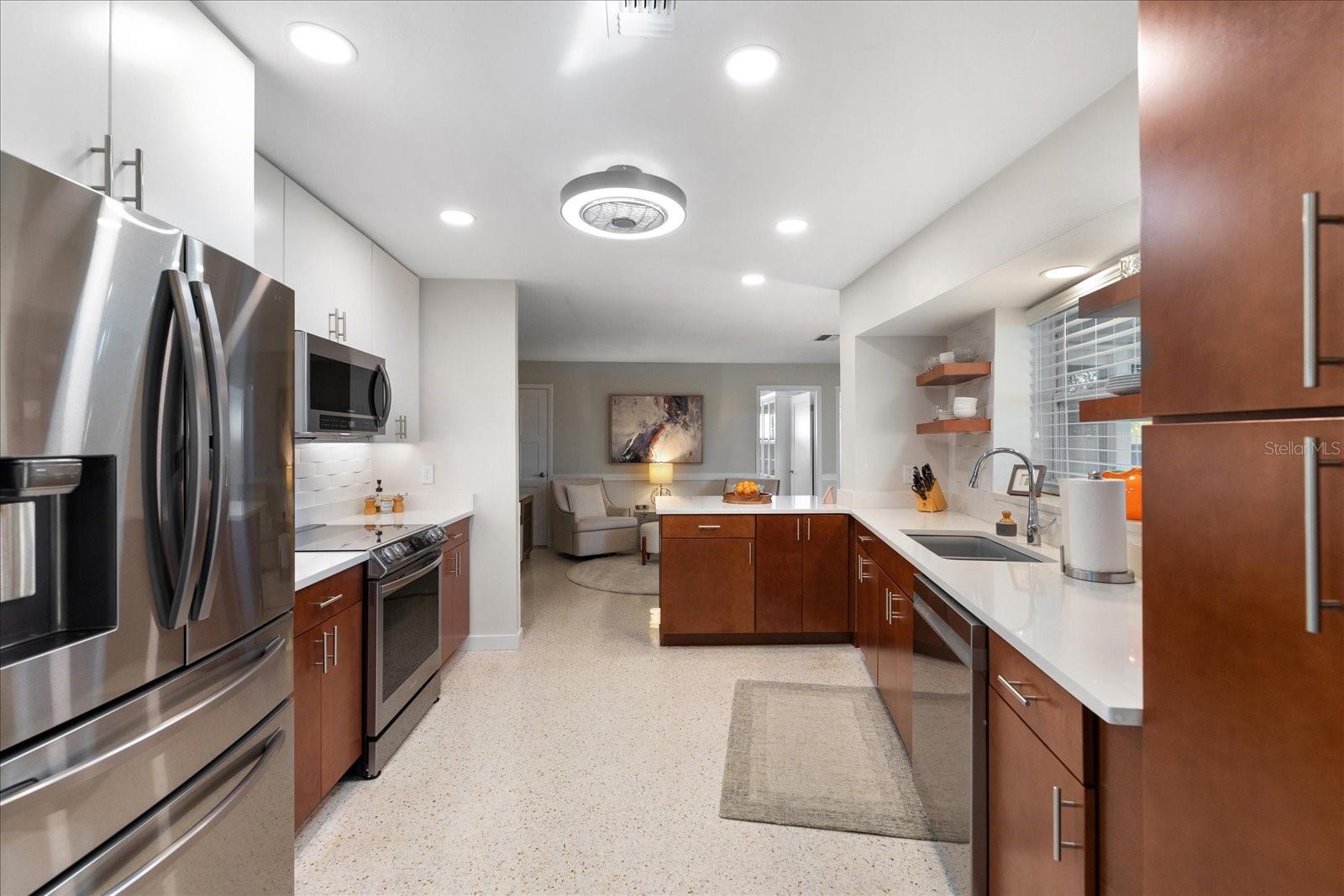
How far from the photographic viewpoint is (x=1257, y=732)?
72 centimetres

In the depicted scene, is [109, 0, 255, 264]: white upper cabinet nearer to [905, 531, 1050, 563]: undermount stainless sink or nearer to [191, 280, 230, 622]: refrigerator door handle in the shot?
[191, 280, 230, 622]: refrigerator door handle

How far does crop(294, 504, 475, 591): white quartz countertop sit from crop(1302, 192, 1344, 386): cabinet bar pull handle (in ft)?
6.96

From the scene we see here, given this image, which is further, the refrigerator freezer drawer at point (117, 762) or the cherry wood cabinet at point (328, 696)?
the cherry wood cabinet at point (328, 696)

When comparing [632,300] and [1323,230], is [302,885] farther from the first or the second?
[632,300]

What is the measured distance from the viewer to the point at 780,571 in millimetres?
3605

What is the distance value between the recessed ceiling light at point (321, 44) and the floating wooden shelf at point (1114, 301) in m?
2.11

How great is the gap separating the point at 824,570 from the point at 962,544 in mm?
978

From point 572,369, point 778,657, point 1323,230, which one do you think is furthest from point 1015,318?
point 572,369

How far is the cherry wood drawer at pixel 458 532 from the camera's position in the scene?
3.23 meters

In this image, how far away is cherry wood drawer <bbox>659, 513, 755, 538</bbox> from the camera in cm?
362

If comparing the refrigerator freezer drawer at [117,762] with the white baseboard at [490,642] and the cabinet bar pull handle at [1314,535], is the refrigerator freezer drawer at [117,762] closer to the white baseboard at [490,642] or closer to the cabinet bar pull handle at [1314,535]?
the cabinet bar pull handle at [1314,535]

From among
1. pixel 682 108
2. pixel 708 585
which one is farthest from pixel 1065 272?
pixel 708 585

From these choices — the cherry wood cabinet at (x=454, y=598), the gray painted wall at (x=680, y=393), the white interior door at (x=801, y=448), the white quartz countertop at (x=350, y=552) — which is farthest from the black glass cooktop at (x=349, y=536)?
the white interior door at (x=801, y=448)

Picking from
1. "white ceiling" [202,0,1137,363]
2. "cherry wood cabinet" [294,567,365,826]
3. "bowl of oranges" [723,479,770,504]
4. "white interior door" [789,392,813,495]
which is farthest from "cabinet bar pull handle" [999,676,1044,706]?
"white interior door" [789,392,813,495]
